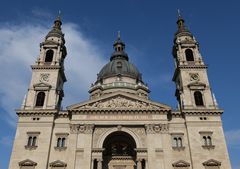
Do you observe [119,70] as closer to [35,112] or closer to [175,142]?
[35,112]

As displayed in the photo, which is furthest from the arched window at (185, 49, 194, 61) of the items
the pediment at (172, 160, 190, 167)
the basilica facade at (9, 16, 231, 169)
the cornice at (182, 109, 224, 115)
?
the pediment at (172, 160, 190, 167)

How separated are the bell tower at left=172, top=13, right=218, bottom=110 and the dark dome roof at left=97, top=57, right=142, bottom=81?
12.6 metres

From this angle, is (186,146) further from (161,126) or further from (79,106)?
(79,106)

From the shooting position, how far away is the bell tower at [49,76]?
39.7 m

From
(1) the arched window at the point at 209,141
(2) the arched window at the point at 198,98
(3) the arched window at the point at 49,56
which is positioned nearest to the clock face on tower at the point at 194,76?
(2) the arched window at the point at 198,98

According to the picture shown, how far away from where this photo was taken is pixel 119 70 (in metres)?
58.4

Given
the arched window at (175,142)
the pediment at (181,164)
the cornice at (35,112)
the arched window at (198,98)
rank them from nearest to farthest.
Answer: the pediment at (181,164) → the arched window at (175,142) → the cornice at (35,112) → the arched window at (198,98)

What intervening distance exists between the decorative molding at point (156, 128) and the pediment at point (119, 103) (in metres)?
2.34

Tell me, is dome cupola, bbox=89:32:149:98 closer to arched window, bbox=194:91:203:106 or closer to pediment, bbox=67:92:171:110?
pediment, bbox=67:92:171:110

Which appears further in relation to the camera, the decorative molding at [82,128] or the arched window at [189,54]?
the arched window at [189,54]

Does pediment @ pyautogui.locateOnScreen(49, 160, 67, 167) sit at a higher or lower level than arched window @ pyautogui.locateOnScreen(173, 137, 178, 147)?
lower

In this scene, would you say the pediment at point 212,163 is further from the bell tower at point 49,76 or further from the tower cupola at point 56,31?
the tower cupola at point 56,31

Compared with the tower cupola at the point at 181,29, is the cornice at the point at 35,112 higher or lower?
lower

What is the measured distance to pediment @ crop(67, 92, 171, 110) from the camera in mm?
38219
